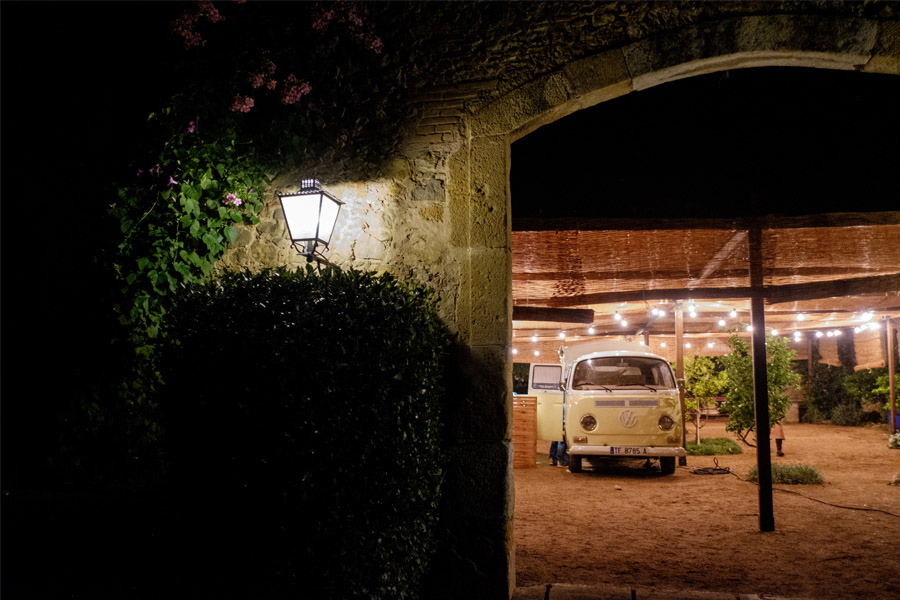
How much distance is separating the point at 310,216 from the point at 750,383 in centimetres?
849

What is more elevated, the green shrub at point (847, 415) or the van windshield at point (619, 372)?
the van windshield at point (619, 372)

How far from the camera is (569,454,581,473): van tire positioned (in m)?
9.63

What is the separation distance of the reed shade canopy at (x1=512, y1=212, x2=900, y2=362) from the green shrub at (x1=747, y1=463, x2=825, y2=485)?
254cm

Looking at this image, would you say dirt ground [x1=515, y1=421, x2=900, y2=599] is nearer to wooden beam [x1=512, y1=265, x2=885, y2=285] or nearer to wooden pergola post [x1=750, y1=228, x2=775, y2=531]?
wooden pergola post [x1=750, y1=228, x2=775, y2=531]

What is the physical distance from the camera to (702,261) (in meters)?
7.55

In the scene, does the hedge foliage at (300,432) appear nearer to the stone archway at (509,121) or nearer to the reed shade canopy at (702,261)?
the stone archway at (509,121)

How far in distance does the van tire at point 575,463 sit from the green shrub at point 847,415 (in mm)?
12667

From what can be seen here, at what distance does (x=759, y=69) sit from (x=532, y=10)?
2.36 m

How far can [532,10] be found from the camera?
13.1 ft

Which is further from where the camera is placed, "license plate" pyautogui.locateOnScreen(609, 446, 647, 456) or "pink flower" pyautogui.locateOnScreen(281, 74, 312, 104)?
"license plate" pyautogui.locateOnScreen(609, 446, 647, 456)

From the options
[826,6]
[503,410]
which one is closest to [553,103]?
[826,6]

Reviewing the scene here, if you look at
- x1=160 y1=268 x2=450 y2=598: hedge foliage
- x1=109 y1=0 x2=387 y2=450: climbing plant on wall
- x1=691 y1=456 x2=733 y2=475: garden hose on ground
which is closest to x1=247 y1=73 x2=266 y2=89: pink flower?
x1=109 y1=0 x2=387 y2=450: climbing plant on wall

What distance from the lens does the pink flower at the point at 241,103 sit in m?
4.02

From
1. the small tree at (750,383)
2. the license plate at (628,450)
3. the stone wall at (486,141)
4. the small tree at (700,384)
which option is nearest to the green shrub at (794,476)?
the small tree at (750,383)
